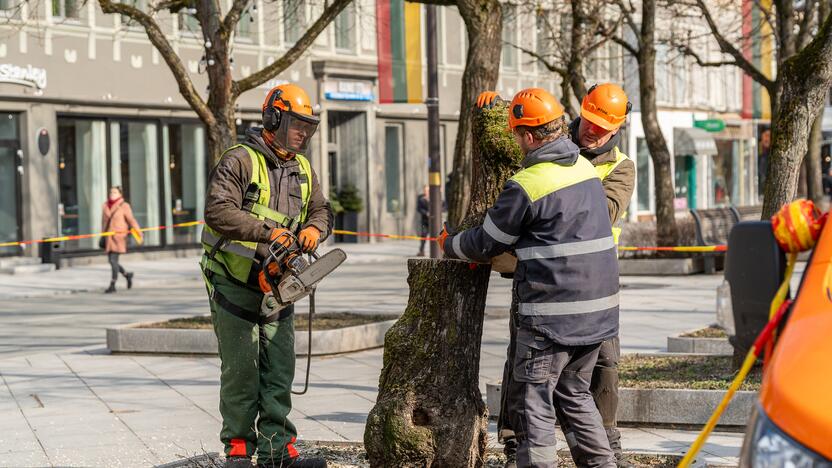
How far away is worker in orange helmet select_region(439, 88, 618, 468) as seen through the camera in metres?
5.15

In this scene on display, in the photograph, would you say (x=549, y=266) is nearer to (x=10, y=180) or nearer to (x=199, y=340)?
(x=199, y=340)

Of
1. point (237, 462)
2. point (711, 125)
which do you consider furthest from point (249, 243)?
point (711, 125)

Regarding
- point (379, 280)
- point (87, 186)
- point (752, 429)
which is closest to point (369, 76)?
point (87, 186)

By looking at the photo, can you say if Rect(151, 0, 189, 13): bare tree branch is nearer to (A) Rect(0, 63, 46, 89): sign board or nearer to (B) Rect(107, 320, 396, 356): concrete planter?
(B) Rect(107, 320, 396, 356): concrete planter

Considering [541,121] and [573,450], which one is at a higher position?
[541,121]

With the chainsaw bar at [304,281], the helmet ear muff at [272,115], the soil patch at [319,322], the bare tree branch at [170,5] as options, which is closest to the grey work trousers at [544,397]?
the chainsaw bar at [304,281]

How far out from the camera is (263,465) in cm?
616

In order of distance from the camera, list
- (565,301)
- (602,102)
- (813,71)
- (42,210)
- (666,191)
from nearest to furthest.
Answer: (565,301)
(602,102)
(813,71)
(666,191)
(42,210)

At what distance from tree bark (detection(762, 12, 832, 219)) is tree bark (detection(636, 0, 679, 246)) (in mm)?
10755

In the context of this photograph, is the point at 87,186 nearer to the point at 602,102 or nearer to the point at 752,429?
the point at 602,102

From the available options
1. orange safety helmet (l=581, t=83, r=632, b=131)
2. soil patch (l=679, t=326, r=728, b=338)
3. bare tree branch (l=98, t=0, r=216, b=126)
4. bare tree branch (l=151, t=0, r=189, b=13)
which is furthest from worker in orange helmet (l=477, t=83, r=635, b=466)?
bare tree branch (l=151, t=0, r=189, b=13)

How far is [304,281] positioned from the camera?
5816 millimetres

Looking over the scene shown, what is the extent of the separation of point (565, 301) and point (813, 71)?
4572 mm

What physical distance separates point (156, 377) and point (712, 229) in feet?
45.2
